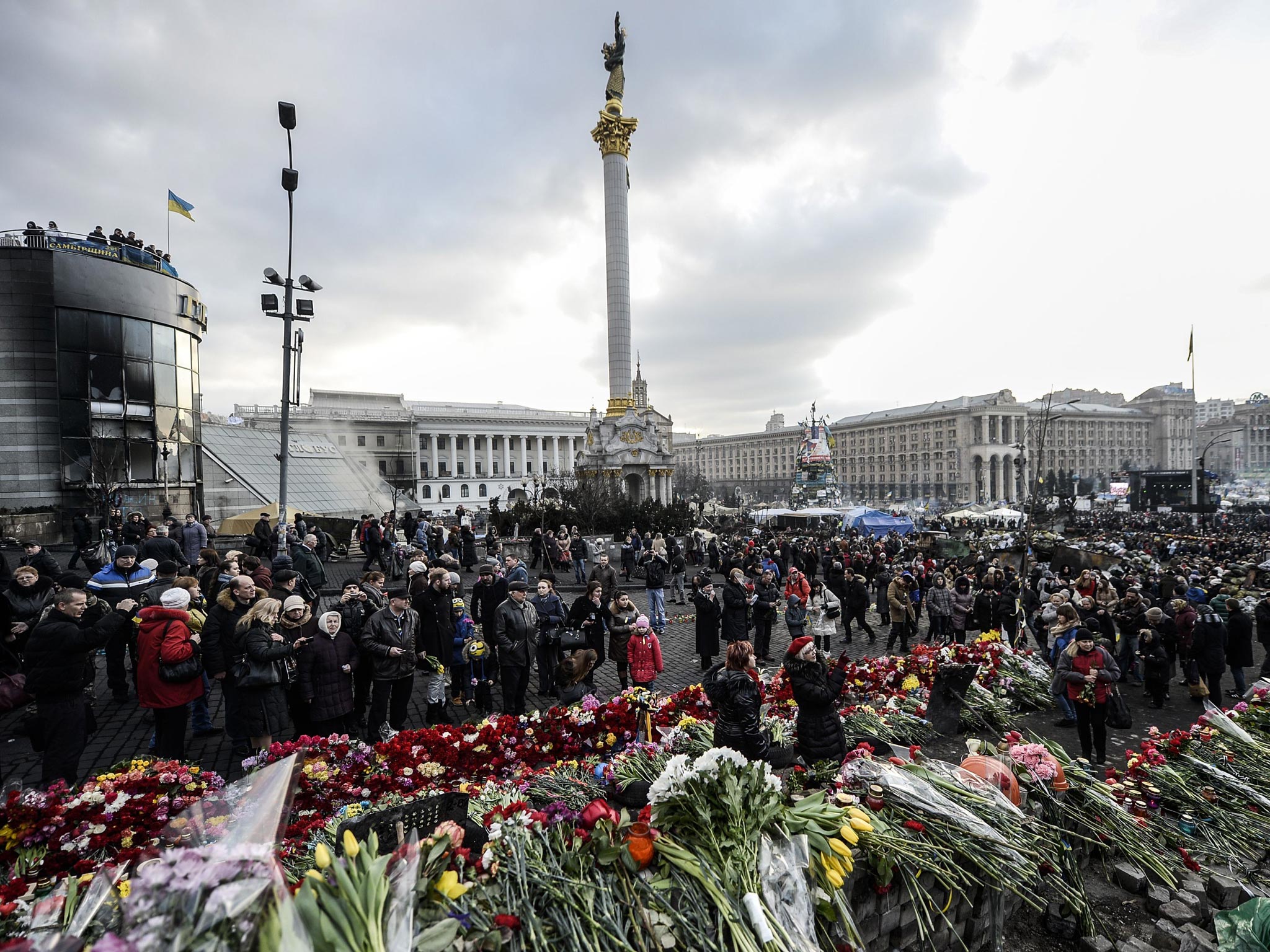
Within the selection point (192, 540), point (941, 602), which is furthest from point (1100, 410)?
point (192, 540)

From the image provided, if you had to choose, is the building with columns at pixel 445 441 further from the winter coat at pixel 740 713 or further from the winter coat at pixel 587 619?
the winter coat at pixel 740 713

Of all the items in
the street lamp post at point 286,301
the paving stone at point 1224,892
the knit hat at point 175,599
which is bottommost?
the paving stone at point 1224,892

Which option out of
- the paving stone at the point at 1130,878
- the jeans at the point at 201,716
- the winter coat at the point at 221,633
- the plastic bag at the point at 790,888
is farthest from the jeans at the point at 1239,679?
the jeans at the point at 201,716

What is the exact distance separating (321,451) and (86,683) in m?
40.4

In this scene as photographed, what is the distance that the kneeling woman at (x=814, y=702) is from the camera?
4.53 meters

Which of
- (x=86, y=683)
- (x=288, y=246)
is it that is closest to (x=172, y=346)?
(x=288, y=246)

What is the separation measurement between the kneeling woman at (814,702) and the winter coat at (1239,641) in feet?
26.3

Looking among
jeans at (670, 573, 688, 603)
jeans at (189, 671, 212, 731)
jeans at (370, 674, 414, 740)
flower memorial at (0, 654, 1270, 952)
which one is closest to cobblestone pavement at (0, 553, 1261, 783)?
jeans at (189, 671, 212, 731)

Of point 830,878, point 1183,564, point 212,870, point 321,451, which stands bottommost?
point 1183,564

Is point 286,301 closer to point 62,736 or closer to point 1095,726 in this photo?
point 62,736

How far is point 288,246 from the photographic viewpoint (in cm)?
1198

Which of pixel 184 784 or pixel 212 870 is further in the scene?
pixel 184 784

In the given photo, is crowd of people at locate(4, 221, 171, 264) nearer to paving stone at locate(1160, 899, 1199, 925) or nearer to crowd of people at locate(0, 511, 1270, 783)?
crowd of people at locate(0, 511, 1270, 783)

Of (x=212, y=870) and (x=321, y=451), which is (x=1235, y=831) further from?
(x=321, y=451)
